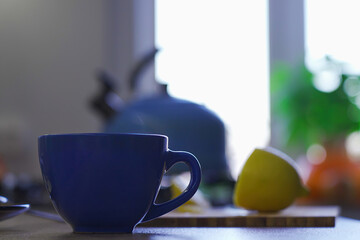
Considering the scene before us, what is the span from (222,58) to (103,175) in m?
1.79

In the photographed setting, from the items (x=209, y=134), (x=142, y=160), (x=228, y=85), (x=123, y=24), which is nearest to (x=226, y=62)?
(x=228, y=85)

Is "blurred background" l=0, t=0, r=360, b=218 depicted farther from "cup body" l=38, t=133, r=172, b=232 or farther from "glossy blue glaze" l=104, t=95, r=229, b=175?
"cup body" l=38, t=133, r=172, b=232

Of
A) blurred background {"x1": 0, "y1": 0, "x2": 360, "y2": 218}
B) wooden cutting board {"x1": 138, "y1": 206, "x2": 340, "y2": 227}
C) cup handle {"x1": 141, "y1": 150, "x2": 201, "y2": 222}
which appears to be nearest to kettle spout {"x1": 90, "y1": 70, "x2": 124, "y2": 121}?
blurred background {"x1": 0, "y1": 0, "x2": 360, "y2": 218}

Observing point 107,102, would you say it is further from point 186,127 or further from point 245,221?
point 245,221

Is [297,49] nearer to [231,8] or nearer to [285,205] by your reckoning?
Result: [231,8]

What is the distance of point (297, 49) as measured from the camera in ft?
7.36

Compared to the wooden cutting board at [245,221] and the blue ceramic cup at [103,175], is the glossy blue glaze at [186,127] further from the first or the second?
the blue ceramic cup at [103,175]

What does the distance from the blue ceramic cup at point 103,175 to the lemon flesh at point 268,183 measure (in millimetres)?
275

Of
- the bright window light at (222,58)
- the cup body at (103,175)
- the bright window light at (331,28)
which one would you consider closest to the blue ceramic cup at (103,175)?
the cup body at (103,175)

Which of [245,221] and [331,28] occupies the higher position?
[331,28]

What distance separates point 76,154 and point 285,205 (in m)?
0.36

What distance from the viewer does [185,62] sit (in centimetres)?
223

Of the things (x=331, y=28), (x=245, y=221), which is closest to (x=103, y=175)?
(x=245, y=221)

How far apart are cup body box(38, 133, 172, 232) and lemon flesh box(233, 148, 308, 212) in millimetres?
279
